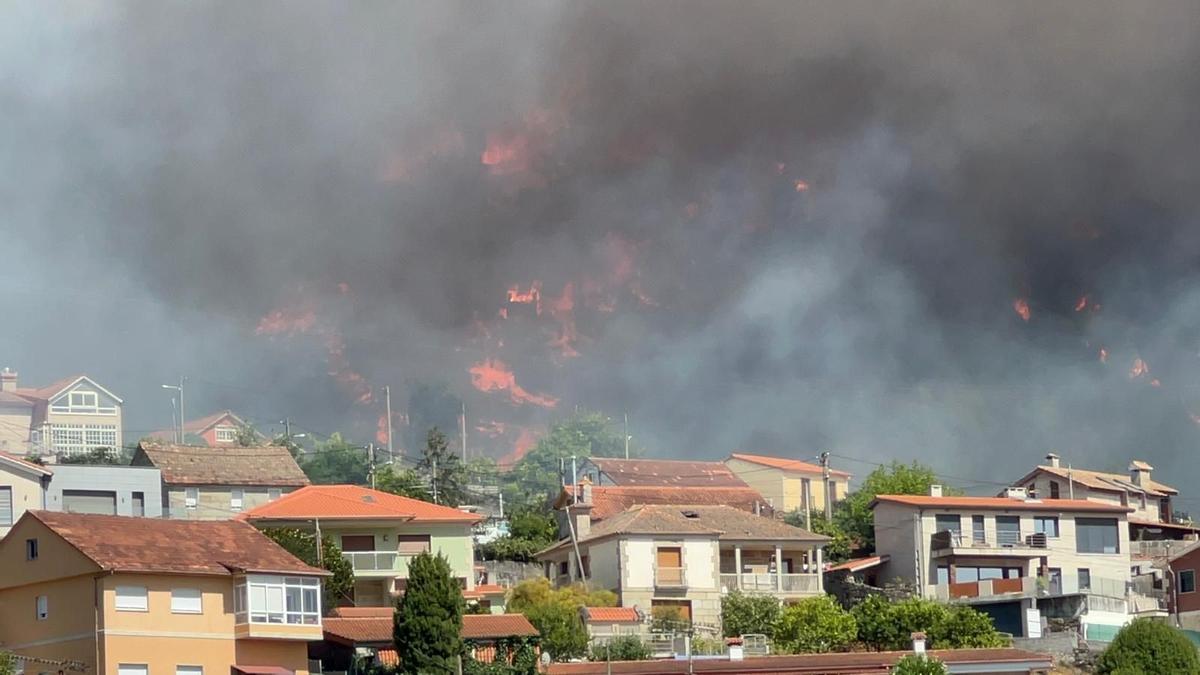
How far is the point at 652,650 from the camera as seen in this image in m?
58.4

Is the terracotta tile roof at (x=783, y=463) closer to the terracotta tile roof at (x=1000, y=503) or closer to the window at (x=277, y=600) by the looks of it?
the terracotta tile roof at (x=1000, y=503)

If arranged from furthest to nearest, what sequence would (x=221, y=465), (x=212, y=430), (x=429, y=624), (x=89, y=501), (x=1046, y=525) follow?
(x=212, y=430)
(x=1046, y=525)
(x=221, y=465)
(x=89, y=501)
(x=429, y=624)

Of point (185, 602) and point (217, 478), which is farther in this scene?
point (217, 478)

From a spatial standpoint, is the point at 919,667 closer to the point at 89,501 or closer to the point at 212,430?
the point at 89,501

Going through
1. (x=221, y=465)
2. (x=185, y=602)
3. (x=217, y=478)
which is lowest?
(x=185, y=602)

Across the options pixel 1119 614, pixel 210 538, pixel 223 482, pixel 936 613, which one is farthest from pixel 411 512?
pixel 1119 614

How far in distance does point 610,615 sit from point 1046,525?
25.2 meters

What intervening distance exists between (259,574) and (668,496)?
30.5 m

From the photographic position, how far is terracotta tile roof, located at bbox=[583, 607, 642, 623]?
60.4 metres

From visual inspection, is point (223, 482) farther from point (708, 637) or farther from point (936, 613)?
point (936, 613)

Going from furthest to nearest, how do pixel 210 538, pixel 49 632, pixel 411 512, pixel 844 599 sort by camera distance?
1. pixel 844 599
2. pixel 411 512
3. pixel 210 538
4. pixel 49 632

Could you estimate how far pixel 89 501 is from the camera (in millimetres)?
70750

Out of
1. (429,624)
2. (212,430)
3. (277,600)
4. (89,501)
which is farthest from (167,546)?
(212,430)

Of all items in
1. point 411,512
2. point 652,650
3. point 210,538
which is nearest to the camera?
point 210,538
